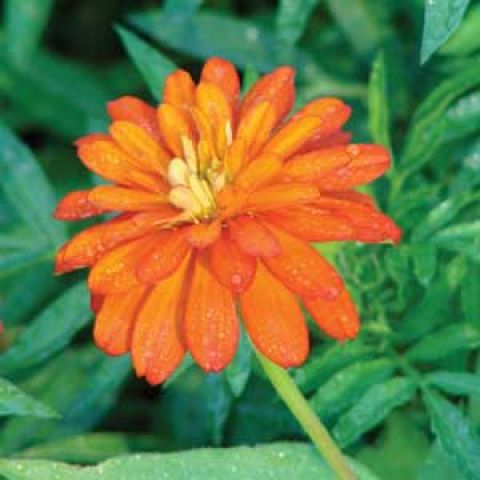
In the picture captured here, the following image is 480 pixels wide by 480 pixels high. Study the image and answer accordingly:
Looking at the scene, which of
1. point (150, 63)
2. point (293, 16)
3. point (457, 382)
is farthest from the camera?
point (150, 63)

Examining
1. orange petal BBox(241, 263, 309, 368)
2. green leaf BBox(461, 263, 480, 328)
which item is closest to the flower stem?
orange petal BBox(241, 263, 309, 368)

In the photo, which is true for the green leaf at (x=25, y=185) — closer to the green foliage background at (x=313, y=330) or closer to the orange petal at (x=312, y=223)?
the green foliage background at (x=313, y=330)

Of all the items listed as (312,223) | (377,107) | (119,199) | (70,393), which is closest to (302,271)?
(312,223)

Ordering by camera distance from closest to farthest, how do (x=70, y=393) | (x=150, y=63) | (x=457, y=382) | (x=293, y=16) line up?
1. (x=457, y=382)
2. (x=293, y=16)
3. (x=150, y=63)
4. (x=70, y=393)

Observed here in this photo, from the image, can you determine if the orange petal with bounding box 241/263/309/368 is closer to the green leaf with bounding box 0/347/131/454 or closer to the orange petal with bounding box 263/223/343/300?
the orange petal with bounding box 263/223/343/300

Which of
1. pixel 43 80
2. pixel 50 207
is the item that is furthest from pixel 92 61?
pixel 50 207

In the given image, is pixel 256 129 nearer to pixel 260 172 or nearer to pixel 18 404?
pixel 260 172

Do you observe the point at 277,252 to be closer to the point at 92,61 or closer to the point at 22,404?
the point at 22,404
